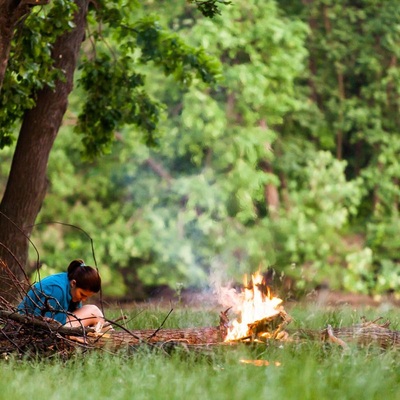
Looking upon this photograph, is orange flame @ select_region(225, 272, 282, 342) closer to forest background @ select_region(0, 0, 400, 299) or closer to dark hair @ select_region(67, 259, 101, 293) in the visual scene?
dark hair @ select_region(67, 259, 101, 293)

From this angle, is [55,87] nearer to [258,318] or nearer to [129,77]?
[129,77]

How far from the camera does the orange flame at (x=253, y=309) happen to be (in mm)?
8836

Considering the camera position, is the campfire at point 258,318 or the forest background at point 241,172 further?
the forest background at point 241,172

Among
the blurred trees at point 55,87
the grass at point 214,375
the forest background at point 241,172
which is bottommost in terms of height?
the forest background at point 241,172

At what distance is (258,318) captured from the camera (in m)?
8.88

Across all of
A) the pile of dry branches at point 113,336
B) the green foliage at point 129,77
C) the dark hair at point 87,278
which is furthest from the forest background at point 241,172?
the pile of dry branches at point 113,336

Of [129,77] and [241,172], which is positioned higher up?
[129,77]

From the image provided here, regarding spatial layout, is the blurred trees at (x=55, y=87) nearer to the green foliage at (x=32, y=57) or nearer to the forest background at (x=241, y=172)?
the green foliage at (x=32, y=57)

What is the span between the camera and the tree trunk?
1348cm

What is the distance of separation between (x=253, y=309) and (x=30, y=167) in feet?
17.4

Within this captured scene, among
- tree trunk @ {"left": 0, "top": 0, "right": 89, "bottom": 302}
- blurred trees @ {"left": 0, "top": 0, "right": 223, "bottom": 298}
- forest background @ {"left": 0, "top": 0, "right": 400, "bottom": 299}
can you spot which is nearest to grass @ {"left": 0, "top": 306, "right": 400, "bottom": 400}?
blurred trees @ {"left": 0, "top": 0, "right": 223, "bottom": 298}

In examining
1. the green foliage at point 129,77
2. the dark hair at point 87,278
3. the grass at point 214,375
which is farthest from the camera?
the green foliage at point 129,77

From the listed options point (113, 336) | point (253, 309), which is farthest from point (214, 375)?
point (113, 336)

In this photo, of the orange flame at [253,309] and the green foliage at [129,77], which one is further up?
the green foliage at [129,77]
